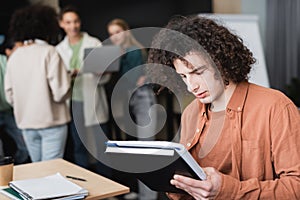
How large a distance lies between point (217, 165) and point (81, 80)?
202 cm

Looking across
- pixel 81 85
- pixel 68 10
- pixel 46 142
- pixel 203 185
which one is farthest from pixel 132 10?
pixel 203 185

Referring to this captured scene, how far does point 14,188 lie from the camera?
1.59m

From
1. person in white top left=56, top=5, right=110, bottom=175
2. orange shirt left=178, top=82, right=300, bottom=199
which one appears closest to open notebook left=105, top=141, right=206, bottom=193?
orange shirt left=178, top=82, right=300, bottom=199

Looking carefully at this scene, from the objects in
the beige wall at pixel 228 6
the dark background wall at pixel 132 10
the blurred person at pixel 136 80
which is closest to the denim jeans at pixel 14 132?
the blurred person at pixel 136 80

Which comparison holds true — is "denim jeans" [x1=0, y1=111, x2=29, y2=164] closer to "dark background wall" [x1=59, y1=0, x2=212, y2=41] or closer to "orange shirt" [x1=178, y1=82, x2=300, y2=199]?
"dark background wall" [x1=59, y1=0, x2=212, y2=41]

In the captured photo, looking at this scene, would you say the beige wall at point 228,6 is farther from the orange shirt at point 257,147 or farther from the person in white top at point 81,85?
the orange shirt at point 257,147

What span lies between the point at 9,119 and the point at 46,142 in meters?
0.54

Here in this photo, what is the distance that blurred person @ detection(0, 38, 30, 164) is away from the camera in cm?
303

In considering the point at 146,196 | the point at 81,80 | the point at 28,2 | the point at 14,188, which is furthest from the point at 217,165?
the point at 28,2

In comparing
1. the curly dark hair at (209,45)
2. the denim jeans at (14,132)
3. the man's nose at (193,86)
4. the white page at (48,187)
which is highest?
the curly dark hair at (209,45)

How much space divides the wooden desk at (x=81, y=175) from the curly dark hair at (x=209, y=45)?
0.51m

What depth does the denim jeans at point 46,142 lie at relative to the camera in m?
2.72

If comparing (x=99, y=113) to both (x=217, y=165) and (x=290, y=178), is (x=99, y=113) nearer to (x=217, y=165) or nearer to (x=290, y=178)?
(x=217, y=165)

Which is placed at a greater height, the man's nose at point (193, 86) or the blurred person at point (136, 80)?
the man's nose at point (193, 86)
